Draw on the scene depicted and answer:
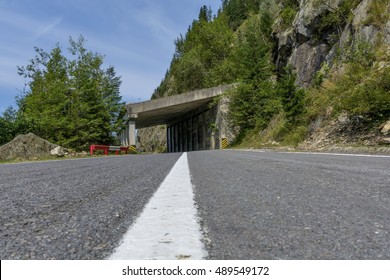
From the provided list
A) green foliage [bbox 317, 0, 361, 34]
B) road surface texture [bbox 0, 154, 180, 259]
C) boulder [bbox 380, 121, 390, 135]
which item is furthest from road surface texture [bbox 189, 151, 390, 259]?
green foliage [bbox 317, 0, 361, 34]

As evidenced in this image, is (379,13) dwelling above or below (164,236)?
above

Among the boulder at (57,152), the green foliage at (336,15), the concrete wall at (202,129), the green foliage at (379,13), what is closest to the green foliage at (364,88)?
the green foliage at (379,13)

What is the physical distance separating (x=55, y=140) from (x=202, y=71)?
29.7m

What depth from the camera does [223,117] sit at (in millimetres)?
32656

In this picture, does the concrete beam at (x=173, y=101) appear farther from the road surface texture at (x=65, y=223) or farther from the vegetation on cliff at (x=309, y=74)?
the road surface texture at (x=65, y=223)

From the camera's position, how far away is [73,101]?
29047mm

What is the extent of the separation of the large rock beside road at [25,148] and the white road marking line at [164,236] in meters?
15.5

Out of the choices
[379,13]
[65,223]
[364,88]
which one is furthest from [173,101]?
[65,223]

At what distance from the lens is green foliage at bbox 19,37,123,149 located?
26.3 metres

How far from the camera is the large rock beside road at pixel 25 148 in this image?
1505cm

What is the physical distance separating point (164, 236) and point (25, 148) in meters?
16.9

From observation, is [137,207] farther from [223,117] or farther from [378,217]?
[223,117]

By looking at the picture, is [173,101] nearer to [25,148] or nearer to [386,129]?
[25,148]

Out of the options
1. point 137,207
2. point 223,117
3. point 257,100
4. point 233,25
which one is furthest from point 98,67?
point 233,25
